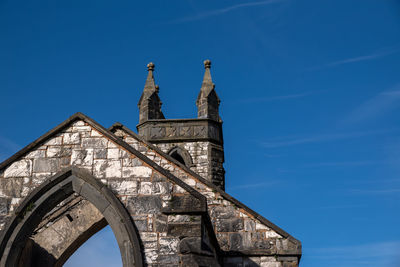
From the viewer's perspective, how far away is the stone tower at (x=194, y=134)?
58.9 ft

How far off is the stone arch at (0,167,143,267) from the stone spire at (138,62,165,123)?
11.1 metres

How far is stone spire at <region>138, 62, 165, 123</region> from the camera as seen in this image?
19438 millimetres

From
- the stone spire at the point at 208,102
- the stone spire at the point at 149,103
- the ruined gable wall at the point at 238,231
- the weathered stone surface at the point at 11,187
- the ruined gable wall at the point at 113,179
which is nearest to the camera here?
the ruined gable wall at the point at 113,179

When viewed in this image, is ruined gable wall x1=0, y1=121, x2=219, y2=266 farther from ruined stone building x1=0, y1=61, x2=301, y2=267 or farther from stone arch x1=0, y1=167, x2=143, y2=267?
stone arch x1=0, y1=167, x2=143, y2=267

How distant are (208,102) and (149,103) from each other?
2.06 metres

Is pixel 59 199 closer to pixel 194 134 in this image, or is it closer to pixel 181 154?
pixel 181 154

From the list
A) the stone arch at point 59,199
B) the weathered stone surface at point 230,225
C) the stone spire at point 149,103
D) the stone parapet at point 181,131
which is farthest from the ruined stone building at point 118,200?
the stone spire at point 149,103

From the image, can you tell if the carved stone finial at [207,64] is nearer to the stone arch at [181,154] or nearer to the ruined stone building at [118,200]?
the stone arch at [181,154]

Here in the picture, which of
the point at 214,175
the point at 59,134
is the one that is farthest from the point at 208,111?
the point at 59,134

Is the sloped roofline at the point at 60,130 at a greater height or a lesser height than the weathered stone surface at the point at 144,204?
greater

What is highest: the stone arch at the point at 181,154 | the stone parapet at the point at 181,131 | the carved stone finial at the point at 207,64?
the carved stone finial at the point at 207,64

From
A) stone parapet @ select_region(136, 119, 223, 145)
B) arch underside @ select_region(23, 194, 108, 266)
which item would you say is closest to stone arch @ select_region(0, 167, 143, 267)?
arch underside @ select_region(23, 194, 108, 266)

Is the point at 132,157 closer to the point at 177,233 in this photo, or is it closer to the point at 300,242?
the point at 177,233

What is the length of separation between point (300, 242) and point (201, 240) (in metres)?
3.55
